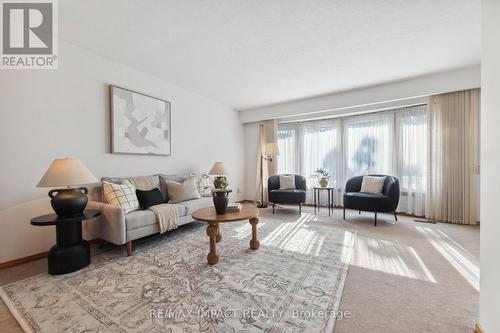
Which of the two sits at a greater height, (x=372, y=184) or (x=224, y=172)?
(x=224, y=172)

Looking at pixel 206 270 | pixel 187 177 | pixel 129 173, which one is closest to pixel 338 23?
pixel 206 270

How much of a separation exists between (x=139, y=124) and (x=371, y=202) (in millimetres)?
4122

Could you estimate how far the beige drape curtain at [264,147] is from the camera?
18.0ft

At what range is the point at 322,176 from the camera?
16.2 ft

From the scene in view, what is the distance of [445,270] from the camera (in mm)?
2010

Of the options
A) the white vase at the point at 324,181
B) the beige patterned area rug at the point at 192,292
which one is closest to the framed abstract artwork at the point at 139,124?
the beige patterned area rug at the point at 192,292

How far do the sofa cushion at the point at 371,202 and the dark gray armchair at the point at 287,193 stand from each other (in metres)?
0.96

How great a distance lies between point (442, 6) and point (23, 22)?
426 cm

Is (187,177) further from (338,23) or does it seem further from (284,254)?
(338,23)

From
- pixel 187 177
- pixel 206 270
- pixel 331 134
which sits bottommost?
pixel 206 270

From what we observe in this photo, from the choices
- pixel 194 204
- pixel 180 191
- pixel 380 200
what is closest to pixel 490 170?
pixel 380 200

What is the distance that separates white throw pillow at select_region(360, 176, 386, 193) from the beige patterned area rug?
6.09 ft

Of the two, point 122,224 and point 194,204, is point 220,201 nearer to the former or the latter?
point 194,204

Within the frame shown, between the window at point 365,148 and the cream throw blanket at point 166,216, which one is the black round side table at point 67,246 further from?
the window at point 365,148
